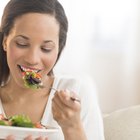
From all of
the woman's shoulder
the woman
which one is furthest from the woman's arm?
the woman's shoulder

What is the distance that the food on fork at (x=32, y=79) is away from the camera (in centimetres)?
126

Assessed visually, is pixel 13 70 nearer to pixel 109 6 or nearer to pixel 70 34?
pixel 70 34

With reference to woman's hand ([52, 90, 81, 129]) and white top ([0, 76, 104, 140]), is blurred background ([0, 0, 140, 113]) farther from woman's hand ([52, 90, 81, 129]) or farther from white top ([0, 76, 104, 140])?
woman's hand ([52, 90, 81, 129])

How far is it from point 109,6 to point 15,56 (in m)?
1.51

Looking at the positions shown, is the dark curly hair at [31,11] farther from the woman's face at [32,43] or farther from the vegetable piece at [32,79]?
the vegetable piece at [32,79]

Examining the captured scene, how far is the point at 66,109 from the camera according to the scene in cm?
110

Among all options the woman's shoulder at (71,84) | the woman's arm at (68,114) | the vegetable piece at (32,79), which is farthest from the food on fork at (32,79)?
the woman's shoulder at (71,84)

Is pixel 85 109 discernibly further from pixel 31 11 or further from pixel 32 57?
pixel 31 11

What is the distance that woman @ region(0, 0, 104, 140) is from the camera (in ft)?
4.24

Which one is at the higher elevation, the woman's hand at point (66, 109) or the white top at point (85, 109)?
the woman's hand at point (66, 109)

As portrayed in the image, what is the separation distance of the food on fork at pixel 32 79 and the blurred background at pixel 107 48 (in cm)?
131

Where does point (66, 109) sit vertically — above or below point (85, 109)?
above

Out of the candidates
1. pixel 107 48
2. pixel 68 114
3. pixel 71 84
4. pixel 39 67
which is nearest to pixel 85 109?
pixel 71 84

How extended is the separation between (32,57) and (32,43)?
5 centimetres
